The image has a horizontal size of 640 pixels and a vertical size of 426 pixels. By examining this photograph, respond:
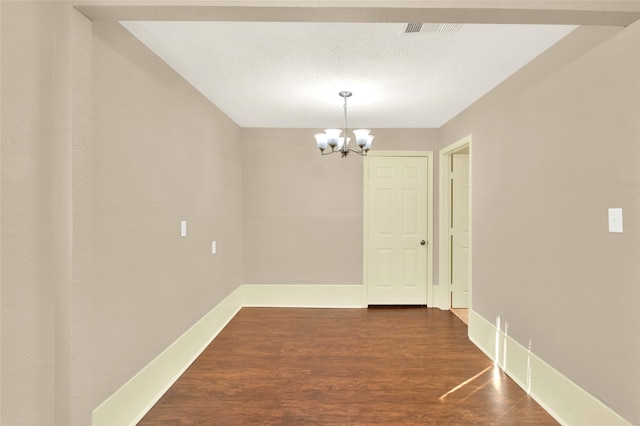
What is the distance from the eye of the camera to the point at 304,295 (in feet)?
15.7

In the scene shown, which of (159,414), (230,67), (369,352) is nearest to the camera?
(159,414)

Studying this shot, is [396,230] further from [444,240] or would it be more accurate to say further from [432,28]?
[432,28]

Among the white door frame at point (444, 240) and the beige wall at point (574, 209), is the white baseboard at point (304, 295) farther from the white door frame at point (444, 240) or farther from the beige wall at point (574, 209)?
the beige wall at point (574, 209)

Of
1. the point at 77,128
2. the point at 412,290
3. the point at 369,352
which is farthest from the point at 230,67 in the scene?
the point at 412,290

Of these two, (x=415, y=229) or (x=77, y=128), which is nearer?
(x=77, y=128)

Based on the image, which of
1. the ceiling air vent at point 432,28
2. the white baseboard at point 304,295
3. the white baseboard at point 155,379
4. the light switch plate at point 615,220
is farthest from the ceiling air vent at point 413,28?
the white baseboard at point 304,295

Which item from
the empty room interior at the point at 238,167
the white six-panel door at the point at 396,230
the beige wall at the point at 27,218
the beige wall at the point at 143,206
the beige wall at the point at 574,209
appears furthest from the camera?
the white six-panel door at the point at 396,230

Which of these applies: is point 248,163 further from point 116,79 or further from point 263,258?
point 116,79

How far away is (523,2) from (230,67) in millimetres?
2031

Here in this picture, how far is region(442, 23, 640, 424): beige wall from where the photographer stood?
70.1 inches

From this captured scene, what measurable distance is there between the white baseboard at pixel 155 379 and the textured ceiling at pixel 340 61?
7.35 ft

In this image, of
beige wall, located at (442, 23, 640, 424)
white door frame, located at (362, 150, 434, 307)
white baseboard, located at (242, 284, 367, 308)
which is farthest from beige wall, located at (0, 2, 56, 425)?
white door frame, located at (362, 150, 434, 307)

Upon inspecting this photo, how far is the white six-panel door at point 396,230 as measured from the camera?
4.75m

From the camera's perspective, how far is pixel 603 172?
1.92m
